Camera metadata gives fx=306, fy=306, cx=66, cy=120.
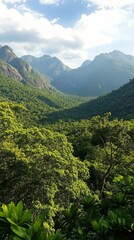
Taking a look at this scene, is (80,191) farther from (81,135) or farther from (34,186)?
(81,135)

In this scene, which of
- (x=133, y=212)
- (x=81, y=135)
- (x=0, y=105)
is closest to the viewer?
(x=133, y=212)

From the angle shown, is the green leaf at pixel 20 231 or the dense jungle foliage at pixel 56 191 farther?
the dense jungle foliage at pixel 56 191

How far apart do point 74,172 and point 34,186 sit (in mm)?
4986

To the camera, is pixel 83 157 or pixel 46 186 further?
pixel 83 157

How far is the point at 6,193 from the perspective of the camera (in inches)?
859

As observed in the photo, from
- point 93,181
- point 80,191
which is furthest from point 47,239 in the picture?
point 93,181

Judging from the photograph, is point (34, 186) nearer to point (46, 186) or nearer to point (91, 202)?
point (46, 186)

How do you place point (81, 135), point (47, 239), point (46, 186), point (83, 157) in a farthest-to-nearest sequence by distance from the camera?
point (81, 135) → point (83, 157) → point (46, 186) → point (47, 239)

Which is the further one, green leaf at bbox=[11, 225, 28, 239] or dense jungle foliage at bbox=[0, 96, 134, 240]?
dense jungle foliage at bbox=[0, 96, 134, 240]

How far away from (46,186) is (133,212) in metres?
17.0

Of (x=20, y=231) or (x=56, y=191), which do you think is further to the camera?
(x=56, y=191)

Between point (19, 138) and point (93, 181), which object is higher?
point (19, 138)

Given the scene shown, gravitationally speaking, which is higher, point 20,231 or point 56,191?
point 20,231

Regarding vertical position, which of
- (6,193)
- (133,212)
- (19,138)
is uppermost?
(133,212)
